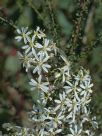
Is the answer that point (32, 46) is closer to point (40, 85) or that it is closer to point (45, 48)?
point (45, 48)

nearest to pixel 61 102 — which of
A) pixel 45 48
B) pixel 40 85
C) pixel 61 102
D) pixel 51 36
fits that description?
pixel 61 102

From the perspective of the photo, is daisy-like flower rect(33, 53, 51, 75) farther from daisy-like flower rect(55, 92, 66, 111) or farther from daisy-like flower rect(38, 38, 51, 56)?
daisy-like flower rect(55, 92, 66, 111)

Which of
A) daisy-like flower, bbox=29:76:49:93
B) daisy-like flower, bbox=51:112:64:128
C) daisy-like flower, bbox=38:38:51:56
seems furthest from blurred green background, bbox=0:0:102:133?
daisy-like flower, bbox=51:112:64:128

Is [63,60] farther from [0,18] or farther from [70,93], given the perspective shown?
[0,18]

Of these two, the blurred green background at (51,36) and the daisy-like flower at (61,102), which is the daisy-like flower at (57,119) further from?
the blurred green background at (51,36)

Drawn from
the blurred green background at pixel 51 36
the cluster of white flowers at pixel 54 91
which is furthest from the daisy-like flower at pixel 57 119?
the blurred green background at pixel 51 36
